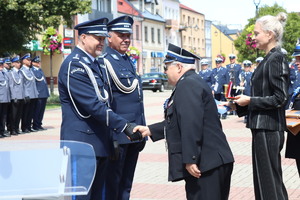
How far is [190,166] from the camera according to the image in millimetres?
4125

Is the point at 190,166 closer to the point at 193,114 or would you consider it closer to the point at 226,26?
the point at 193,114

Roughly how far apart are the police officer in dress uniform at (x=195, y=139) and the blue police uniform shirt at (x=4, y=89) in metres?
11.4

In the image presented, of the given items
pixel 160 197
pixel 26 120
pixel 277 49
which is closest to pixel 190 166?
pixel 277 49

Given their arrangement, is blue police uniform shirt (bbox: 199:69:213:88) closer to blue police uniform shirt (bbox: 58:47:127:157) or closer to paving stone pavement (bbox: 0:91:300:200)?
paving stone pavement (bbox: 0:91:300:200)

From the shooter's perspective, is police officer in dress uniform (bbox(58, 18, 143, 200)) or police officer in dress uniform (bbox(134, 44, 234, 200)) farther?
police officer in dress uniform (bbox(58, 18, 143, 200))

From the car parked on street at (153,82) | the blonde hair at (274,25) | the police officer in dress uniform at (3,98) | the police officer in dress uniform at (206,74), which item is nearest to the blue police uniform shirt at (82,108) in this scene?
the blonde hair at (274,25)

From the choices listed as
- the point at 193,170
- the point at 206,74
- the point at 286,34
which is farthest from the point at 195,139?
the point at 286,34

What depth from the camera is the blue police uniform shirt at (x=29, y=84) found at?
16172 mm

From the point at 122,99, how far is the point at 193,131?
1.76 m

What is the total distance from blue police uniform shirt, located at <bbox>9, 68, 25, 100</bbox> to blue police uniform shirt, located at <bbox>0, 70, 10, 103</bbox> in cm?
27

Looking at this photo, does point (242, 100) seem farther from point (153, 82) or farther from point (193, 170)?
point (153, 82)

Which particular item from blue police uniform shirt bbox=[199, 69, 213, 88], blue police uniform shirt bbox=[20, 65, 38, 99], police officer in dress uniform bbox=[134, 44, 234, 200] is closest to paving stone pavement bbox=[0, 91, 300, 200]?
police officer in dress uniform bbox=[134, 44, 234, 200]

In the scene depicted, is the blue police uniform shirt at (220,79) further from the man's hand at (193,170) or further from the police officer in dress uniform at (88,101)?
the man's hand at (193,170)

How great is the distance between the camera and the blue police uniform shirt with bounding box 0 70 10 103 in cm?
1502
